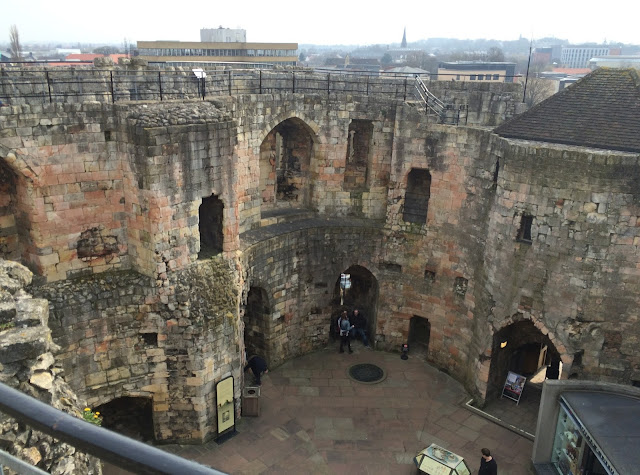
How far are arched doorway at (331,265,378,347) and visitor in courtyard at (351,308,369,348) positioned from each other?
162 mm

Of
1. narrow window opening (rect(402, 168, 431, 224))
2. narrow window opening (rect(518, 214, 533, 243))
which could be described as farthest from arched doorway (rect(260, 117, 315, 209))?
narrow window opening (rect(518, 214, 533, 243))

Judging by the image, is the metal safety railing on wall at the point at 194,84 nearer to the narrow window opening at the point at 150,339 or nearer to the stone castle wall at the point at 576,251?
the stone castle wall at the point at 576,251

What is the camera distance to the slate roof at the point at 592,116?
42.3ft

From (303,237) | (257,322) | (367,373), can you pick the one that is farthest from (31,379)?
(367,373)

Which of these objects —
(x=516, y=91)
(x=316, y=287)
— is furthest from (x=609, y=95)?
(x=316, y=287)

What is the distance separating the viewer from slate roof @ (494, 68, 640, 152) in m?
12.9

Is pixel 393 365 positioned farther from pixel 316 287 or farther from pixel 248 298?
pixel 248 298

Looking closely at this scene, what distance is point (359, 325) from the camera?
17938 mm

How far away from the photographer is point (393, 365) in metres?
16.7

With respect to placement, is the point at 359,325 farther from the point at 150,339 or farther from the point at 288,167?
the point at 150,339

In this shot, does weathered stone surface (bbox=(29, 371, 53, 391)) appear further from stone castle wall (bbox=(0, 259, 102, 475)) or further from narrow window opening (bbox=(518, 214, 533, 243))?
narrow window opening (bbox=(518, 214, 533, 243))

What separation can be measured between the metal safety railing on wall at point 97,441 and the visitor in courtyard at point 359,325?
15963 millimetres

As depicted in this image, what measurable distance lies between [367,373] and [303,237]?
4.31 meters

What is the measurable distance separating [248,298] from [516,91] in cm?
1058
